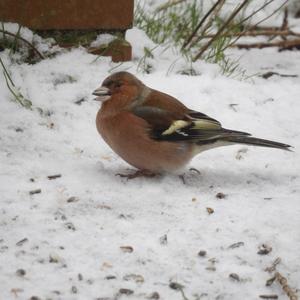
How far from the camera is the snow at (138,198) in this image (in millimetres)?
2967

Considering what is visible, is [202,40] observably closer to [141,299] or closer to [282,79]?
[282,79]

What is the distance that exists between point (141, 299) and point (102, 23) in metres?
2.73

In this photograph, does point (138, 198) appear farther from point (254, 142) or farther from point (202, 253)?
point (254, 142)

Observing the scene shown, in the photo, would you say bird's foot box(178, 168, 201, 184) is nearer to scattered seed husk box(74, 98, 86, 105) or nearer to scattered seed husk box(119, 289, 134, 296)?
scattered seed husk box(74, 98, 86, 105)

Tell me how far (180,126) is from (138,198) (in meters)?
0.57

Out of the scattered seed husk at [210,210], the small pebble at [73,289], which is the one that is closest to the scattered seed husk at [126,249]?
the small pebble at [73,289]

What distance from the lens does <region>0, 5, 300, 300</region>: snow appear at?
9.73ft

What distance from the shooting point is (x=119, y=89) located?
4062mm

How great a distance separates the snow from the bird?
14 centimetres

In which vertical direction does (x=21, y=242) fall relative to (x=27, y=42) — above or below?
below

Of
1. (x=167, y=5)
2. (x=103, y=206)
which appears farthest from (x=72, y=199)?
(x=167, y=5)

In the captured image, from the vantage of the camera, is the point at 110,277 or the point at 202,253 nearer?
the point at 110,277

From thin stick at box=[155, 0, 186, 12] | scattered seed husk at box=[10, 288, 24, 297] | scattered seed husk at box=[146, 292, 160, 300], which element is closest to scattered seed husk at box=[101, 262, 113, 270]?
scattered seed husk at box=[146, 292, 160, 300]

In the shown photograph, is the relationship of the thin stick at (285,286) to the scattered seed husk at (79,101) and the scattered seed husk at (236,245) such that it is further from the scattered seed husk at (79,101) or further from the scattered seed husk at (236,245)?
the scattered seed husk at (79,101)
